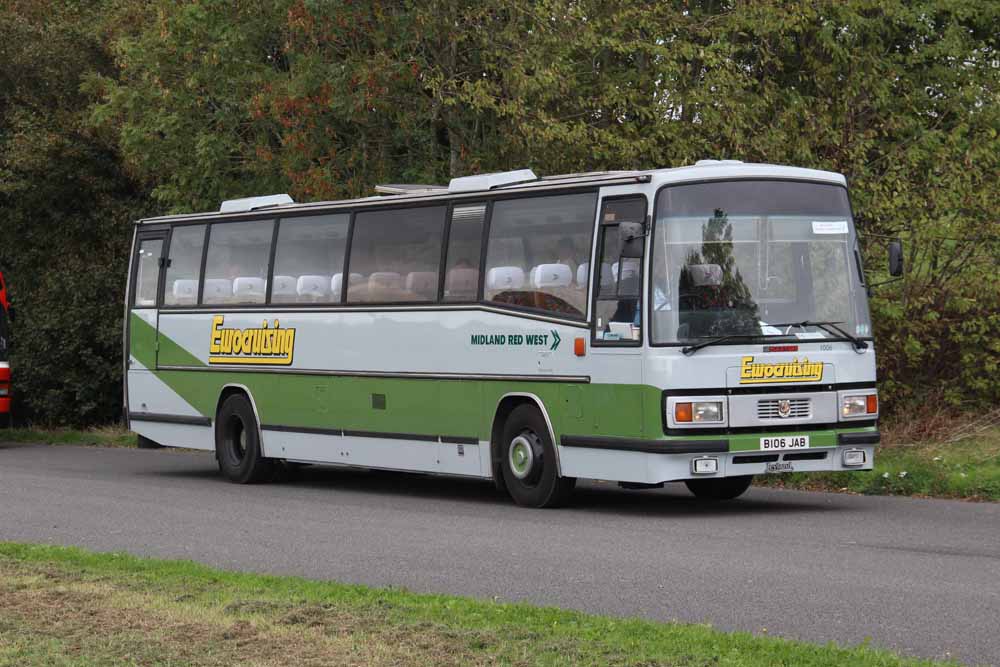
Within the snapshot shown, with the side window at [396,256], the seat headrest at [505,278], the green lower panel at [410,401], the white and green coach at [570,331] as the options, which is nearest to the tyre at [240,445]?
the white and green coach at [570,331]

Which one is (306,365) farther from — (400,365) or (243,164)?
(243,164)

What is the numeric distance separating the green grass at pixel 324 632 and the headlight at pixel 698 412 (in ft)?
15.8

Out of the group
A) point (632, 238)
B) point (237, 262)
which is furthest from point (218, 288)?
point (632, 238)

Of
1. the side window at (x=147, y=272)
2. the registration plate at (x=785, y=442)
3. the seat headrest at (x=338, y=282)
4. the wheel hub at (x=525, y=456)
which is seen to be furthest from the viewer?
the side window at (x=147, y=272)

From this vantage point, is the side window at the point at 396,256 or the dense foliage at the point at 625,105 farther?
the dense foliage at the point at 625,105

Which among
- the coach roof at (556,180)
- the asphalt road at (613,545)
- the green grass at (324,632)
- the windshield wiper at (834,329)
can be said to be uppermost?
the coach roof at (556,180)

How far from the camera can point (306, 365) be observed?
19.3 metres

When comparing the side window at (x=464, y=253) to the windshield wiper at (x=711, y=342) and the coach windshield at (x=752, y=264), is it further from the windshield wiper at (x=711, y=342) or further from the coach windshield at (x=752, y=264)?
the windshield wiper at (x=711, y=342)

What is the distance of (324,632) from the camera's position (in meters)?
8.85

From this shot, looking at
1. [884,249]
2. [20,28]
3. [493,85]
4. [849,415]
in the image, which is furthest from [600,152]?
[20,28]

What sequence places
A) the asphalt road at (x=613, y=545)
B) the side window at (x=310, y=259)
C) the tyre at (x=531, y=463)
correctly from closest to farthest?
the asphalt road at (x=613, y=545) → the tyre at (x=531, y=463) → the side window at (x=310, y=259)

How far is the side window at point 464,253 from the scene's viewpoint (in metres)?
17.1

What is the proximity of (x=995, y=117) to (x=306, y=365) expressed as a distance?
942 cm

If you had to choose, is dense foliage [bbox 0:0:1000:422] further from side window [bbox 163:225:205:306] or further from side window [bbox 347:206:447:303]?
side window [bbox 347:206:447:303]
